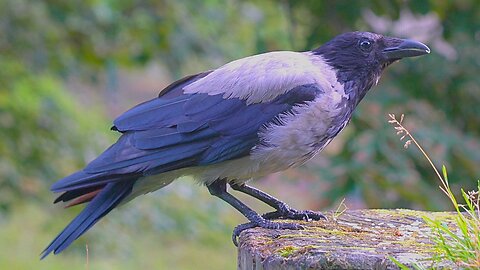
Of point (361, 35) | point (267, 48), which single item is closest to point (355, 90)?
point (361, 35)

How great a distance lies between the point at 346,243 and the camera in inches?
130

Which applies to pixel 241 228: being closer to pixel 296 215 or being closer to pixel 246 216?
pixel 246 216

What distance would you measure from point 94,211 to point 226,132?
73 cm

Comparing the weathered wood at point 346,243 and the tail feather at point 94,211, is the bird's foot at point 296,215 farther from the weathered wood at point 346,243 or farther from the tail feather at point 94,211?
the tail feather at point 94,211

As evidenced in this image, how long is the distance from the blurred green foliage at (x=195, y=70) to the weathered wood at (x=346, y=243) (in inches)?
74.3

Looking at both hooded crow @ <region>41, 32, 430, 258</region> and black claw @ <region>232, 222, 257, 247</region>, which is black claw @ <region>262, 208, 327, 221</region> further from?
black claw @ <region>232, 222, 257, 247</region>

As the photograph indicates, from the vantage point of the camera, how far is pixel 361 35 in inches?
183

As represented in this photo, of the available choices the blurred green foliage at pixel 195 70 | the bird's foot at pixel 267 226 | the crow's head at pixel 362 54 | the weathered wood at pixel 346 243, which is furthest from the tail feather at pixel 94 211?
the blurred green foliage at pixel 195 70

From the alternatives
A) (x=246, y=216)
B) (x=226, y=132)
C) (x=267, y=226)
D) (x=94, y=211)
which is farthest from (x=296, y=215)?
(x=94, y=211)

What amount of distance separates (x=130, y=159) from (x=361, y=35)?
130 centimetres

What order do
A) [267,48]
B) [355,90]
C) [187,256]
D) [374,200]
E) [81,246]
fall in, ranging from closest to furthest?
[355,90] → [374,200] → [267,48] → [81,246] → [187,256]

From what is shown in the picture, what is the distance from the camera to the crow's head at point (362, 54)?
456cm

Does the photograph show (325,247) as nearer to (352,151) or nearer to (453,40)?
(352,151)

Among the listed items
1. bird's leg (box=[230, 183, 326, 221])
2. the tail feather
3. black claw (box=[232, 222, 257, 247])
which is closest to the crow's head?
bird's leg (box=[230, 183, 326, 221])
